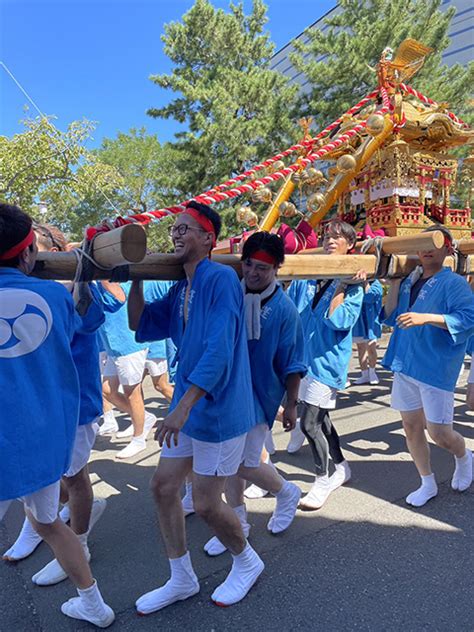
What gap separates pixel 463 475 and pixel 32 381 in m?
2.95

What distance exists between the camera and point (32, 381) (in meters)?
1.66

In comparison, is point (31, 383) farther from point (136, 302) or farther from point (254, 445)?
point (254, 445)

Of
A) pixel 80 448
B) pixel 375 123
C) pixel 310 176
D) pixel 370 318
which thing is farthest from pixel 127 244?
pixel 370 318

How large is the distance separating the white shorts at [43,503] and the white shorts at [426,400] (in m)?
2.26

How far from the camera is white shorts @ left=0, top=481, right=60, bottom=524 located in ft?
5.69

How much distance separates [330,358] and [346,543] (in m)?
1.15

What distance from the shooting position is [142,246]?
174cm

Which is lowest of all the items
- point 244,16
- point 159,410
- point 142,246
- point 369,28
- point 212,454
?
point 159,410

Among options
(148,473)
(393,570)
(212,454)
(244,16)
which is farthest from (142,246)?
(244,16)

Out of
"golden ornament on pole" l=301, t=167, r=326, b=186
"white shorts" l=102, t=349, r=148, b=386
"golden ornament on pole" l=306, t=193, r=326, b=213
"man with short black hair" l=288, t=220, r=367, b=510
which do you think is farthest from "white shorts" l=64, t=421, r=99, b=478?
"golden ornament on pole" l=301, t=167, r=326, b=186

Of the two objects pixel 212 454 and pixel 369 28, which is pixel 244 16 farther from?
pixel 212 454

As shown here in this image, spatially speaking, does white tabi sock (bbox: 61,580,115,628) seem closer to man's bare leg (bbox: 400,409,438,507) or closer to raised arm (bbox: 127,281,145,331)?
raised arm (bbox: 127,281,145,331)

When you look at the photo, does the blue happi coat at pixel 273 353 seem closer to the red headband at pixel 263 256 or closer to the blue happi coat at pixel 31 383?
the red headband at pixel 263 256

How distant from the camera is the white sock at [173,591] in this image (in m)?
2.11
